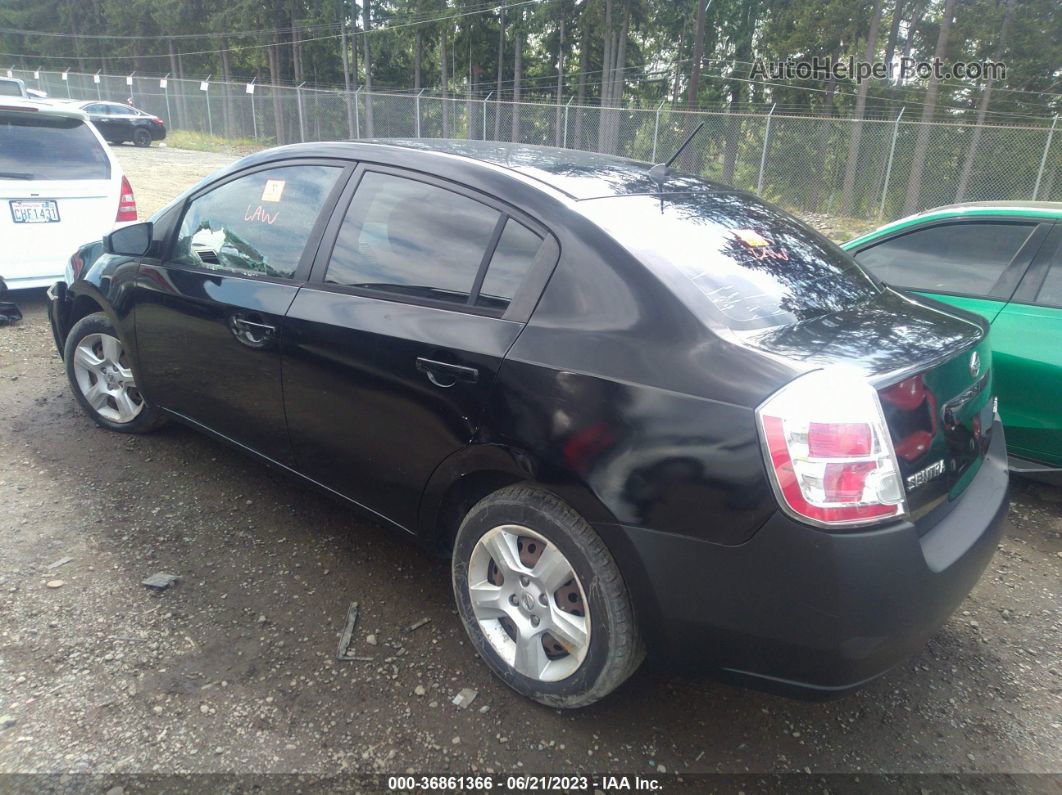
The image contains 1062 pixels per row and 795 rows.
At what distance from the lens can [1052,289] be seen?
360cm

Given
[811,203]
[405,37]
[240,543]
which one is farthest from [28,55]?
[240,543]

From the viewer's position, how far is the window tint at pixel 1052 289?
357 cm

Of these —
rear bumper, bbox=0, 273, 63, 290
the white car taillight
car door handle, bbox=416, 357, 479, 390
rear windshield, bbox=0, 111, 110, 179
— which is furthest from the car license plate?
the white car taillight

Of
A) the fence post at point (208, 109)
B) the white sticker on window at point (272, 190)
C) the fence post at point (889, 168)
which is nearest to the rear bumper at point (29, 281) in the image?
the white sticker on window at point (272, 190)

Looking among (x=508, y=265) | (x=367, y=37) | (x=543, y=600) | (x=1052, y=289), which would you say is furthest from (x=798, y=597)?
(x=367, y=37)

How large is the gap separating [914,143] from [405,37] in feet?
107

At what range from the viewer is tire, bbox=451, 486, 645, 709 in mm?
2066

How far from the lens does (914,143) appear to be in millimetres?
15492

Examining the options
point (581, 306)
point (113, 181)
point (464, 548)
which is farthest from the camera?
point (113, 181)

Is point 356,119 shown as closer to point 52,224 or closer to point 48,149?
point 48,149

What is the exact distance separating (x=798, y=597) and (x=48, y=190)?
6.56 metres

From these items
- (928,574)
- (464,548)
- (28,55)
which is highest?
(28,55)

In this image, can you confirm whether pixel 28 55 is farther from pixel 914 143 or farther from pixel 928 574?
pixel 928 574

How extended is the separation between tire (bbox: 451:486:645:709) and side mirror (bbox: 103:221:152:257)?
233 cm
